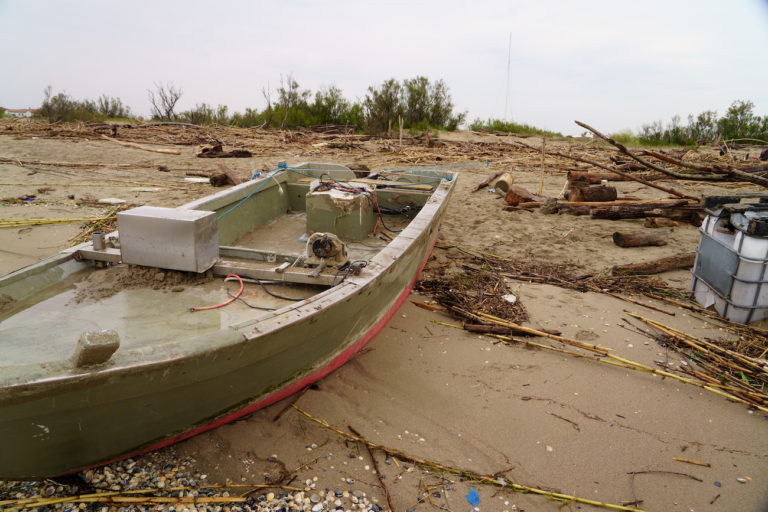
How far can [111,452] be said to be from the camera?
2.12 meters

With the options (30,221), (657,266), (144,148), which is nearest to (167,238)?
(30,221)

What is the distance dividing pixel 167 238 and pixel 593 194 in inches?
266

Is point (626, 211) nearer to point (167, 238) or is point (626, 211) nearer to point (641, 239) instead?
point (641, 239)

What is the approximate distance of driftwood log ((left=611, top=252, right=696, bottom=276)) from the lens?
511cm

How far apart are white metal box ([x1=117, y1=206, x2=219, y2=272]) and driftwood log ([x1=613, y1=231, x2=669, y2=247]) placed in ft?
16.6

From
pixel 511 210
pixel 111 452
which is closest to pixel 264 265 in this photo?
pixel 111 452

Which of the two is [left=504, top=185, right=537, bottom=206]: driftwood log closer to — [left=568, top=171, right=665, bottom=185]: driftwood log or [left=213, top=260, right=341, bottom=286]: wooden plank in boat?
[left=568, top=171, right=665, bottom=185]: driftwood log

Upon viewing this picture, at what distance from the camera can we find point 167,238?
118 inches

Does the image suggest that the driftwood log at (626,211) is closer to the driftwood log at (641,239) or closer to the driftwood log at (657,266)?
the driftwood log at (641,239)

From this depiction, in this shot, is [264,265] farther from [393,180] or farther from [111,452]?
[393,180]

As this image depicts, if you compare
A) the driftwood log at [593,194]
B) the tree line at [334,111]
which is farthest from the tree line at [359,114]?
the driftwood log at [593,194]

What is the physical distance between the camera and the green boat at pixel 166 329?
6.22 feet

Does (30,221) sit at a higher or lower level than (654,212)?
lower

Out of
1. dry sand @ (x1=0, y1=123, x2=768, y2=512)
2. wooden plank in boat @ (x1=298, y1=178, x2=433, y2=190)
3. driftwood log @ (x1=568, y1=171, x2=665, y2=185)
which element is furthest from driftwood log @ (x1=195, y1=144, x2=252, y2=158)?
driftwood log @ (x1=568, y1=171, x2=665, y2=185)
